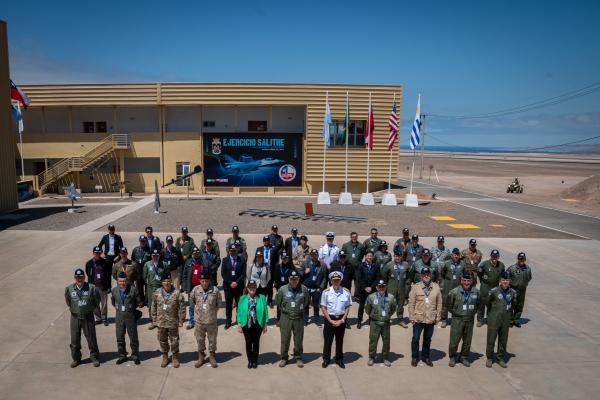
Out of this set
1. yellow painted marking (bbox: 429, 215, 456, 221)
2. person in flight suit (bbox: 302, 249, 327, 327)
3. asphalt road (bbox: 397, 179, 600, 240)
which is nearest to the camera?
person in flight suit (bbox: 302, 249, 327, 327)

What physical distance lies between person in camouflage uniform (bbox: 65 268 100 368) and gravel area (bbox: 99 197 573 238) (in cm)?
1254

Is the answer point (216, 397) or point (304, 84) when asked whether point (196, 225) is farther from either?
point (304, 84)

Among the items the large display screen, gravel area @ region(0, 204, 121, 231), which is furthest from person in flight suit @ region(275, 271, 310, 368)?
the large display screen

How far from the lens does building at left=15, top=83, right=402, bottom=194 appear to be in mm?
35062

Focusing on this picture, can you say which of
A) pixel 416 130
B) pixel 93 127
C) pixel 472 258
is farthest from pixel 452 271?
pixel 93 127

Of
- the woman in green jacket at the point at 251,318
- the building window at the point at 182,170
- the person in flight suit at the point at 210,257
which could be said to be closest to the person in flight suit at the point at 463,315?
the woman in green jacket at the point at 251,318

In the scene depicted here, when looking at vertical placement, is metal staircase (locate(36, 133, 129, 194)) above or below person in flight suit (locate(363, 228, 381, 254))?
above

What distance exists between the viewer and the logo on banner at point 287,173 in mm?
36406

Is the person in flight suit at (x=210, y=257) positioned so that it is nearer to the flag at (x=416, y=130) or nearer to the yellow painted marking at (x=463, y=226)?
the yellow painted marking at (x=463, y=226)

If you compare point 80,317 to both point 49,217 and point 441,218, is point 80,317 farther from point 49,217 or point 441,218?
point 441,218

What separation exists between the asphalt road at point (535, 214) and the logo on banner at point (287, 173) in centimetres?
1217

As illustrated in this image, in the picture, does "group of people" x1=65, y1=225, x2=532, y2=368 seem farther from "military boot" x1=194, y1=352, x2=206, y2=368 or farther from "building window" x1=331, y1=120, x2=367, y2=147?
"building window" x1=331, y1=120, x2=367, y2=147

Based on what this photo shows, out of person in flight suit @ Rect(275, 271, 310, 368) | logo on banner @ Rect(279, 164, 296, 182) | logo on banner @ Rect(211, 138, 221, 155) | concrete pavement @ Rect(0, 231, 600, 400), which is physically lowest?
concrete pavement @ Rect(0, 231, 600, 400)

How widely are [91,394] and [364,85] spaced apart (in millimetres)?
31973
